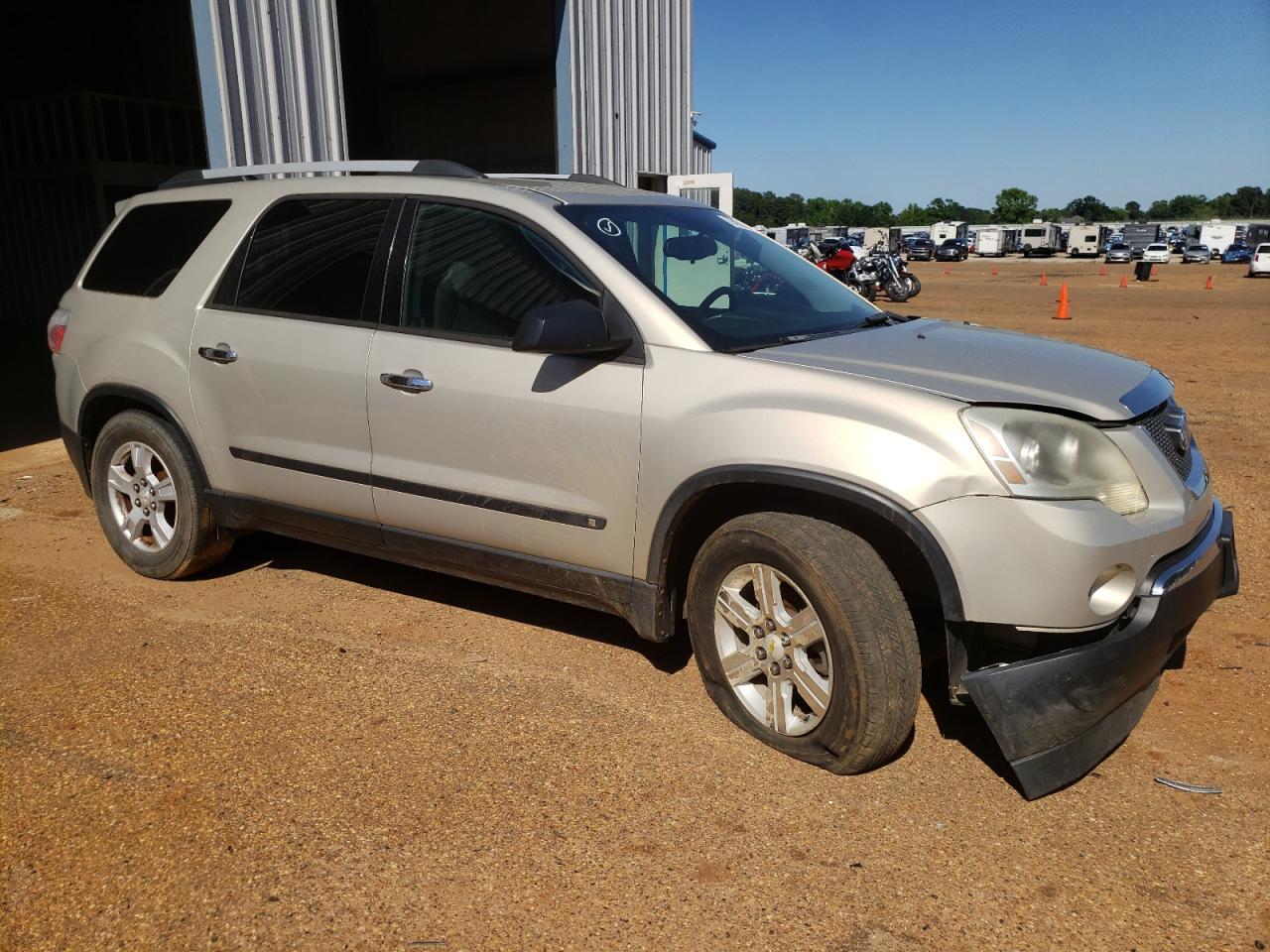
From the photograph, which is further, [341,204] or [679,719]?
[341,204]

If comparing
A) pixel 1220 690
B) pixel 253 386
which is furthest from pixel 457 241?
pixel 1220 690

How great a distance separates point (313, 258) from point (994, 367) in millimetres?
2662

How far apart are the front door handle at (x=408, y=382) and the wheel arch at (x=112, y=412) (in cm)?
124

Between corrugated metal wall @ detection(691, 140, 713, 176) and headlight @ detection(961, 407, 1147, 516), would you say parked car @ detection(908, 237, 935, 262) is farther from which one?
headlight @ detection(961, 407, 1147, 516)

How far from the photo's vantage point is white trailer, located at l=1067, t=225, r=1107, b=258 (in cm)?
7531

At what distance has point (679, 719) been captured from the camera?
346 cm

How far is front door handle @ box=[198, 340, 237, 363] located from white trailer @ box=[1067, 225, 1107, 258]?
80.6 meters

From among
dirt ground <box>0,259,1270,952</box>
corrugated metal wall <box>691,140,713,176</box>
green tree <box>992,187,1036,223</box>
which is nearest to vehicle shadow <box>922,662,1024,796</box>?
dirt ground <box>0,259,1270,952</box>

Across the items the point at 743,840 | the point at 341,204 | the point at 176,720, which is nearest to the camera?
the point at 743,840

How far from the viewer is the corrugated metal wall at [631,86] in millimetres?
11234

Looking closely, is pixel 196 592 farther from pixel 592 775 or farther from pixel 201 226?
pixel 592 775

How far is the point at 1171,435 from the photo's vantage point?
123 inches

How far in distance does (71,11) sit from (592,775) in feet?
61.2

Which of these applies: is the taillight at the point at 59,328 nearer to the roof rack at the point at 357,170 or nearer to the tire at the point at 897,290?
the roof rack at the point at 357,170
